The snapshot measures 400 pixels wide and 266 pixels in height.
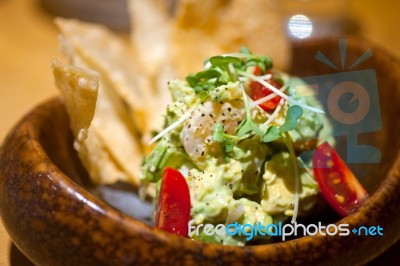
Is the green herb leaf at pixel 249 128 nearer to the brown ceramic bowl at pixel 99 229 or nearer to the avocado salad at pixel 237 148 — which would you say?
the avocado salad at pixel 237 148

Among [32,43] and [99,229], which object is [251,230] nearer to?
[99,229]

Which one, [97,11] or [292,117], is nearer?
[292,117]

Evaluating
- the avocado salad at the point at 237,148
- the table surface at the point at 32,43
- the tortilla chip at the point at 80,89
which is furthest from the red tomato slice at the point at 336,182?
the table surface at the point at 32,43

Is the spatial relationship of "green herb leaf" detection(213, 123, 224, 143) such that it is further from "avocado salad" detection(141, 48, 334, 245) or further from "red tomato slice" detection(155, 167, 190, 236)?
"red tomato slice" detection(155, 167, 190, 236)

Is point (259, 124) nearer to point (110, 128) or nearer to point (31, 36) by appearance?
point (110, 128)

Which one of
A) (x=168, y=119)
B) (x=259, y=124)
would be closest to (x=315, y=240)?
(x=259, y=124)

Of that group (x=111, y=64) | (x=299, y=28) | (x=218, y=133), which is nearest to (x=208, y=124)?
(x=218, y=133)
